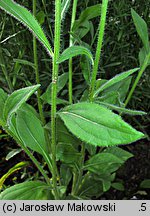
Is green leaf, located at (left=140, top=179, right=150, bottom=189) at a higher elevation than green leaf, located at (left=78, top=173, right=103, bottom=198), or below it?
below

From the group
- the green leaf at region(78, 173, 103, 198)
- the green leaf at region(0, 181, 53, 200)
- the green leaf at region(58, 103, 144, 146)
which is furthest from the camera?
the green leaf at region(78, 173, 103, 198)

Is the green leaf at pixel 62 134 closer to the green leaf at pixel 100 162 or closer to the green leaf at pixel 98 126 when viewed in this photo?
the green leaf at pixel 100 162

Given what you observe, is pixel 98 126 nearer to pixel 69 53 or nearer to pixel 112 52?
pixel 69 53

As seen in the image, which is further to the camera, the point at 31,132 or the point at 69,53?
the point at 31,132

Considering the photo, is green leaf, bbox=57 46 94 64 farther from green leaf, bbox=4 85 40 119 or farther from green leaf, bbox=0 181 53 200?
green leaf, bbox=0 181 53 200

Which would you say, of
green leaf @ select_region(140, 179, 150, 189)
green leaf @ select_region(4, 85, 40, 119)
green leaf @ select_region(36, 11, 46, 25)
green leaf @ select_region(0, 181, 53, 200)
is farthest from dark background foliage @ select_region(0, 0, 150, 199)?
green leaf @ select_region(4, 85, 40, 119)

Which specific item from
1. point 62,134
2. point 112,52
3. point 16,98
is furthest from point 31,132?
point 112,52

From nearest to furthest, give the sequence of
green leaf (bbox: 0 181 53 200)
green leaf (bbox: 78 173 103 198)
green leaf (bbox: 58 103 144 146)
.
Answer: green leaf (bbox: 58 103 144 146), green leaf (bbox: 0 181 53 200), green leaf (bbox: 78 173 103 198)

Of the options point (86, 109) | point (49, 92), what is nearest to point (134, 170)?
point (49, 92)
